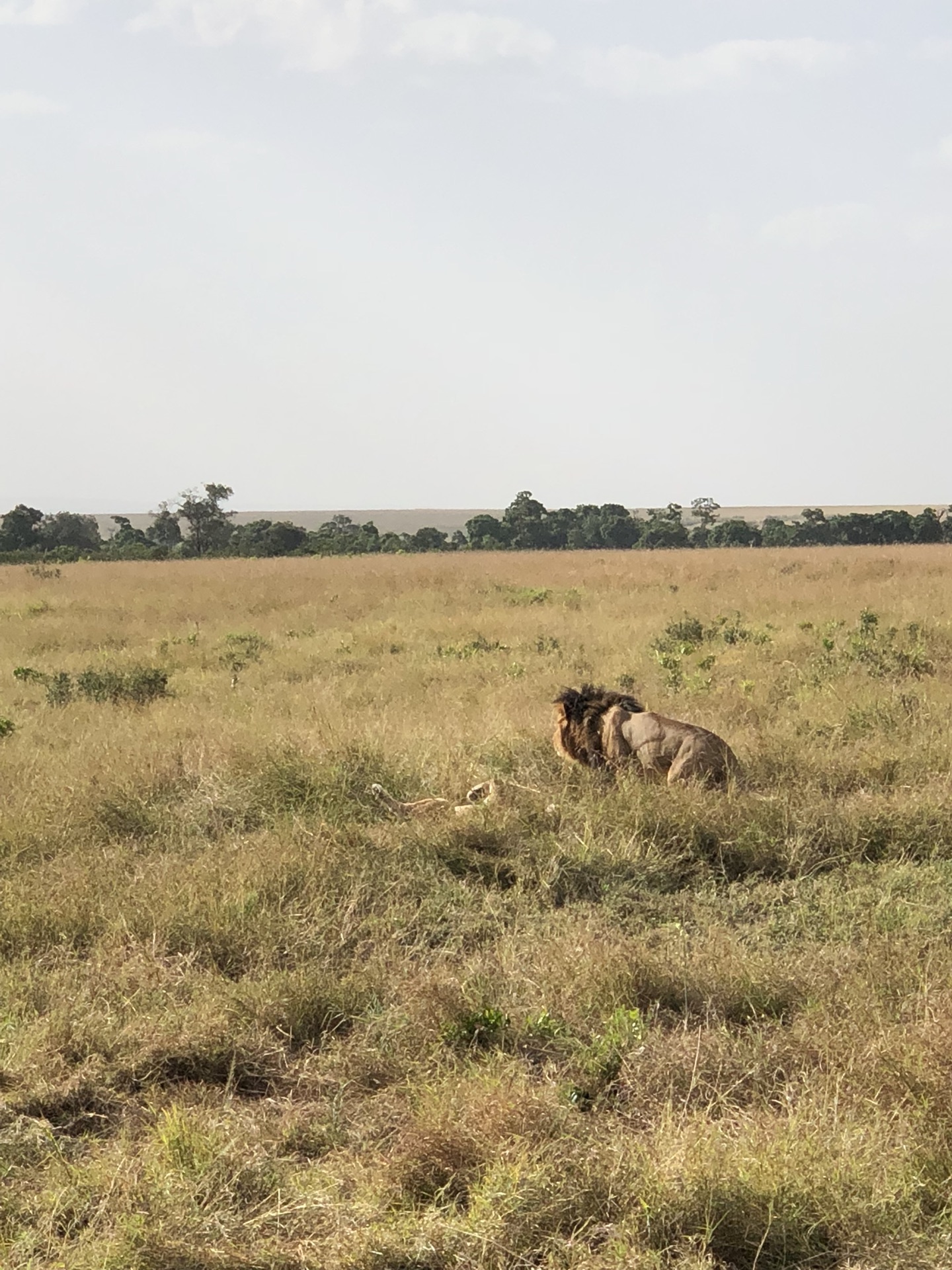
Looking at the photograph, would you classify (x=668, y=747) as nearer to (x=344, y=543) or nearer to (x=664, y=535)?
(x=344, y=543)

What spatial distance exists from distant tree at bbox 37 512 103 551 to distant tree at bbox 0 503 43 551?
45cm

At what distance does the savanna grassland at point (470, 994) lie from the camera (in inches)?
101

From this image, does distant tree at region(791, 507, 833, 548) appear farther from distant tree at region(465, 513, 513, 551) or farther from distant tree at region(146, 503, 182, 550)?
distant tree at region(146, 503, 182, 550)

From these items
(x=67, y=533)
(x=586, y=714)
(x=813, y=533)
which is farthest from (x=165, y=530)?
(x=586, y=714)

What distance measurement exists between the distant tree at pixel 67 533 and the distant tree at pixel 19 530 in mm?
452

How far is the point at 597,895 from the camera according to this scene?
4.85m

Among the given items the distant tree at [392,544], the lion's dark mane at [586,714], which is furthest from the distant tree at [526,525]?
the lion's dark mane at [586,714]

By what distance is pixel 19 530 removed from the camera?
53438mm

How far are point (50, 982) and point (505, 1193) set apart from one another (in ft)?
6.78

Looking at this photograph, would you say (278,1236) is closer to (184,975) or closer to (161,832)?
(184,975)

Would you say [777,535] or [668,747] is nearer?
[668,747]

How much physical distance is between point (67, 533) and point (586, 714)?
5611cm

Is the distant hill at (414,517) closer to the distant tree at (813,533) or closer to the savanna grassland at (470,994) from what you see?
the distant tree at (813,533)

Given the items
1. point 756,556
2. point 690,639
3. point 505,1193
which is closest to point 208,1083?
point 505,1193
